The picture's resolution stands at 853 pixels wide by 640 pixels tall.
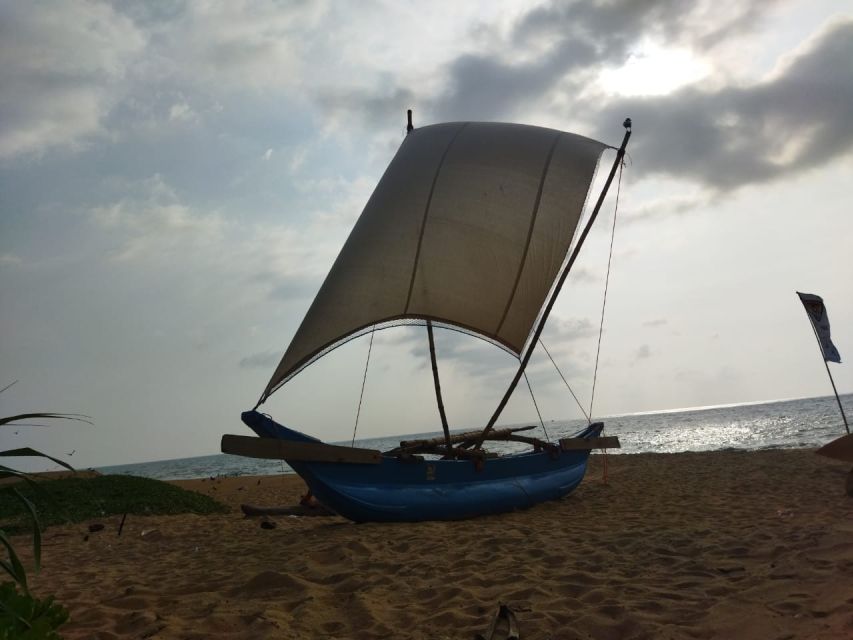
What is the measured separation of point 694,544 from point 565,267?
18.7 feet

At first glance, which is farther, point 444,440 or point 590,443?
point 590,443

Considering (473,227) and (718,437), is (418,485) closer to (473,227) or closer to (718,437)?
(473,227)

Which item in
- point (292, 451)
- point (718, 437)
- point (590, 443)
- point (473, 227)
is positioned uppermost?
point (473, 227)

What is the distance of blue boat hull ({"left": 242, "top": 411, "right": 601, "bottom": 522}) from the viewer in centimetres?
710

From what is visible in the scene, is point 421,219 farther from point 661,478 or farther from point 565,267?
point 661,478

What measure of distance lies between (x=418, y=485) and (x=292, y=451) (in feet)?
6.38

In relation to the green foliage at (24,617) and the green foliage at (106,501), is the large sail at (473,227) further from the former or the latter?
the green foliage at (24,617)

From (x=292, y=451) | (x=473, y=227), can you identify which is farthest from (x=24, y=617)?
(x=473, y=227)

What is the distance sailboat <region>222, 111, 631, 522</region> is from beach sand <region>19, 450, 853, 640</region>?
0.58m

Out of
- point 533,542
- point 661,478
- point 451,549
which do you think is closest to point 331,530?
point 451,549

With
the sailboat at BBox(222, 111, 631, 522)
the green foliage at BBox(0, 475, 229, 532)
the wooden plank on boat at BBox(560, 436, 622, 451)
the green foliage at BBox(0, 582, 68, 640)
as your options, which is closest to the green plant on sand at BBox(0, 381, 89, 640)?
the green foliage at BBox(0, 582, 68, 640)

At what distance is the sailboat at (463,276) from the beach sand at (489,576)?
1.91 ft

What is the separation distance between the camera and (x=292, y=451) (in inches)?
265

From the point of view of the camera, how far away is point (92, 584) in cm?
542
